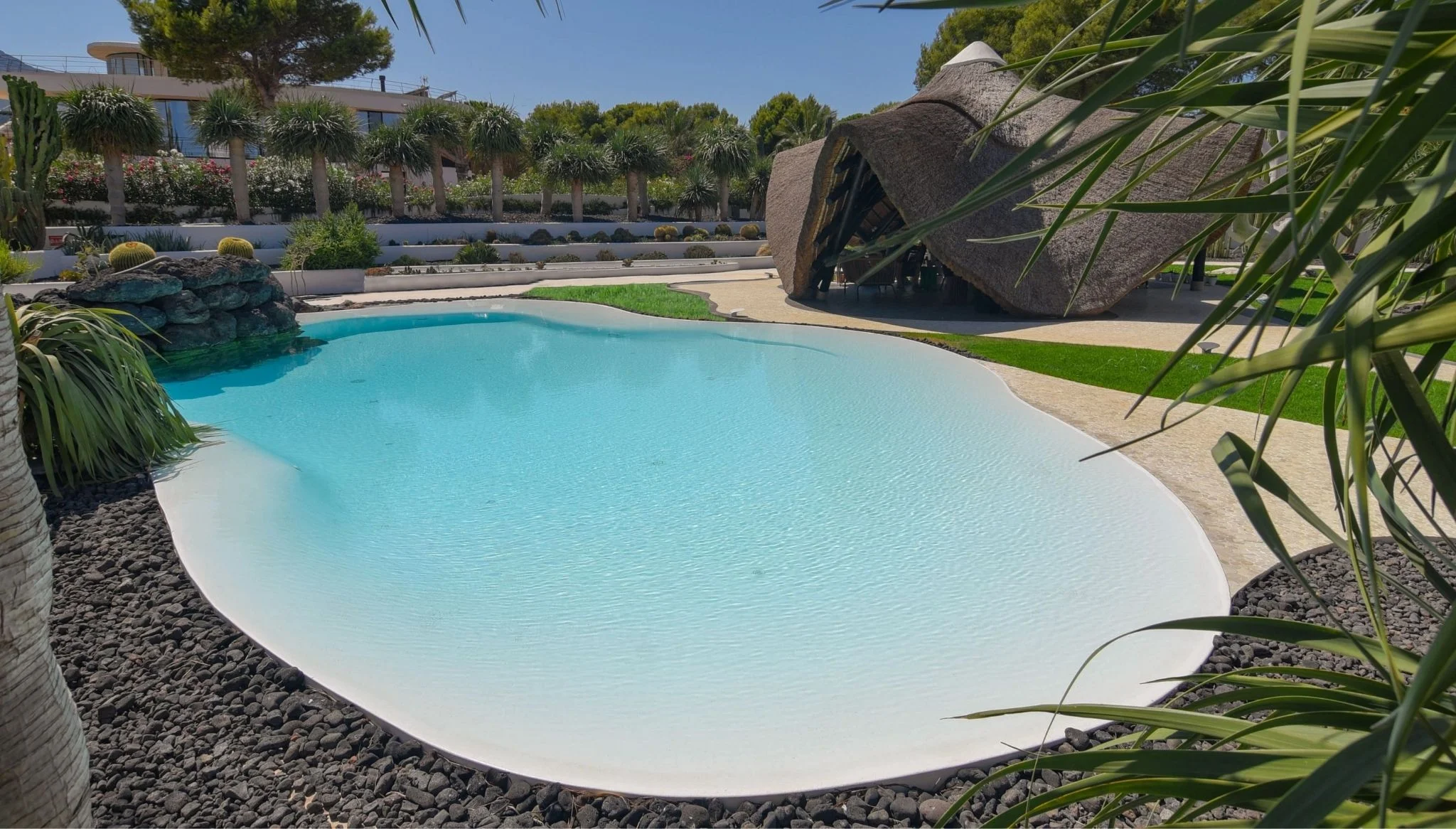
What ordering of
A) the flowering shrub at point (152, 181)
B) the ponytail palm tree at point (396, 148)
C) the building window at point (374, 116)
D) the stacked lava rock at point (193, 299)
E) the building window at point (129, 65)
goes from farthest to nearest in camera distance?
1. the building window at point (129, 65)
2. the building window at point (374, 116)
3. the ponytail palm tree at point (396, 148)
4. the flowering shrub at point (152, 181)
5. the stacked lava rock at point (193, 299)

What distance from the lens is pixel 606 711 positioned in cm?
382

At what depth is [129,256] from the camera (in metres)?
16.0

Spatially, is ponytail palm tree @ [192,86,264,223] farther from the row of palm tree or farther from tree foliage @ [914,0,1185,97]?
tree foliage @ [914,0,1185,97]

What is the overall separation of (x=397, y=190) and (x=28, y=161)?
11.3m

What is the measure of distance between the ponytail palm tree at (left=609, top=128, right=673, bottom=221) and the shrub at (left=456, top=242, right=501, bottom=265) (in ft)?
27.0

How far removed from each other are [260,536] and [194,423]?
3.89 metres

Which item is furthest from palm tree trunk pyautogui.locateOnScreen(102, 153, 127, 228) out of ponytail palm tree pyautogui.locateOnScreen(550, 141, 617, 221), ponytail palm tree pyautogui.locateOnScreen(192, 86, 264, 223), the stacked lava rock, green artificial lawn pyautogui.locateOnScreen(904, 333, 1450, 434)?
green artificial lawn pyautogui.locateOnScreen(904, 333, 1450, 434)

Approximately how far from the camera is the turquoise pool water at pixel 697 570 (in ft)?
12.1

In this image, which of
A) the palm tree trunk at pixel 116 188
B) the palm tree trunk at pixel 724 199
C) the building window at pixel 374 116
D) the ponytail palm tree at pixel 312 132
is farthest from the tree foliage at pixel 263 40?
the palm tree trunk at pixel 724 199

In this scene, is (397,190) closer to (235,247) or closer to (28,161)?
(235,247)

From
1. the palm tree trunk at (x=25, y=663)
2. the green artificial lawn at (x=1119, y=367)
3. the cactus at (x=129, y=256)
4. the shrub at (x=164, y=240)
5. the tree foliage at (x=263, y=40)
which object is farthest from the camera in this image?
the tree foliage at (x=263, y=40)

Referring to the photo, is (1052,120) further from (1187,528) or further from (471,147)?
(471,147)

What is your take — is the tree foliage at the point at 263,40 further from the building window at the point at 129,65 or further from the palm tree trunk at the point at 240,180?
the building window at the point at 129,65

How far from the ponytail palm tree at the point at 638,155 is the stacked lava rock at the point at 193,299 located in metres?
18.9
